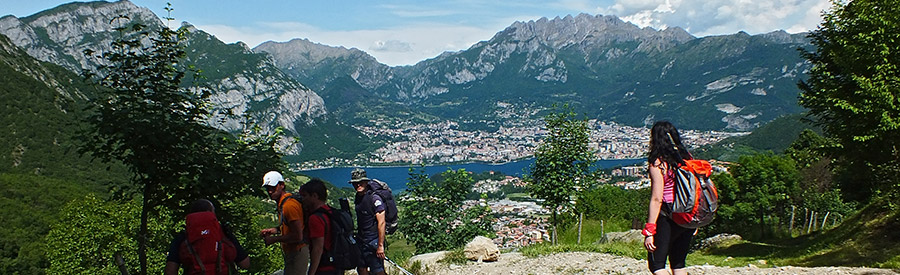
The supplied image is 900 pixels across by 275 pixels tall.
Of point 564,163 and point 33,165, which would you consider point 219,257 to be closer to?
point 564,163

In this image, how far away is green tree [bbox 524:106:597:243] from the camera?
14.4 m

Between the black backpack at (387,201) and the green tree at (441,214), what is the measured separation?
6.11 m

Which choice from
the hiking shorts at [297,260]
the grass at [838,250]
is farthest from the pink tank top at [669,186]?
the grass at [838,250]

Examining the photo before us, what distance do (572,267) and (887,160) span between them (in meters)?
7.91

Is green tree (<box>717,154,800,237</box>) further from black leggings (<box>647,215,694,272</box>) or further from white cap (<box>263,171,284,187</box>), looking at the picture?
white cap (<box>263,171,284,187</box>)

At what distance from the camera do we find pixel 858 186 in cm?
2600

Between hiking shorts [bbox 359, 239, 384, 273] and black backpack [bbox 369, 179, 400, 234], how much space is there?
0.95ft

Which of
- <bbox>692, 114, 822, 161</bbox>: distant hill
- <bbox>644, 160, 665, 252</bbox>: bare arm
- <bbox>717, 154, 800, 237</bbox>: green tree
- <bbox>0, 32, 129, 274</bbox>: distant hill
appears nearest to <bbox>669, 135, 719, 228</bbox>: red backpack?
<bbox>644, 160, 665, 252</bbox>: bare arm

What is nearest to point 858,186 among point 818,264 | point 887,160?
point 887,160

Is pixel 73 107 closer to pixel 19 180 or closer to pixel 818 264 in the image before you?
pixel 818 264

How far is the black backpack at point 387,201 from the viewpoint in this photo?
21.8ft

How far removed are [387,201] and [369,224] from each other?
14.4 inches

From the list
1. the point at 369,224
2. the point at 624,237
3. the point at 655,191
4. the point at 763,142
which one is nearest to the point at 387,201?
the point at 369,224

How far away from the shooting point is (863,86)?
32.8ft
